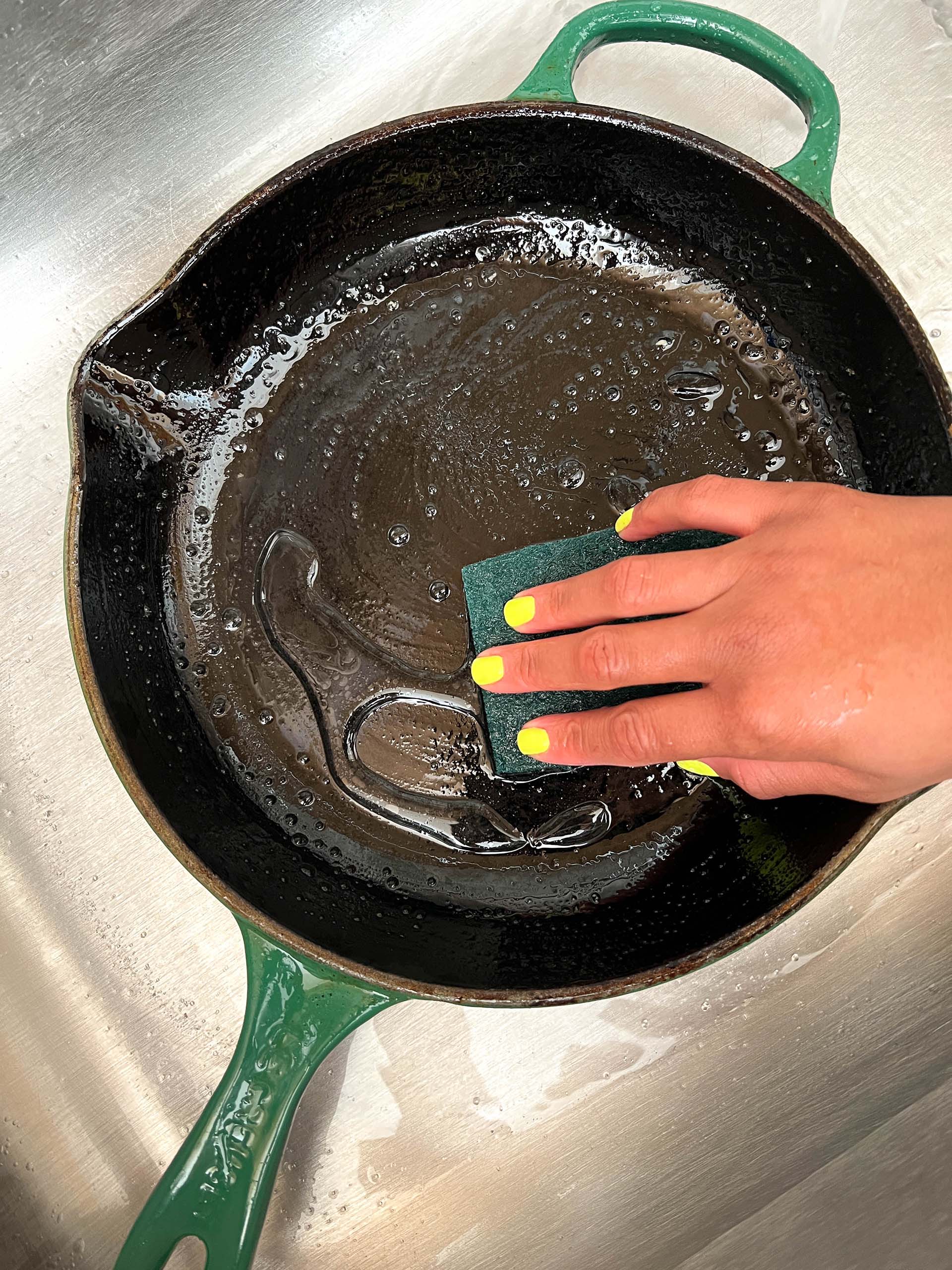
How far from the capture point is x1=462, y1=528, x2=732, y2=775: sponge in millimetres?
595

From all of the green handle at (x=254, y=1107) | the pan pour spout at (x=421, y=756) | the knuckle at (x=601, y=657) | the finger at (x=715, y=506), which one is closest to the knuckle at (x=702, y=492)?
the finger at (x=715, y=506)

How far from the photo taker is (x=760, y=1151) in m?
0.69

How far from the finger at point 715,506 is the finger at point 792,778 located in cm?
15

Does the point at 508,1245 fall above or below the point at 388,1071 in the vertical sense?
below

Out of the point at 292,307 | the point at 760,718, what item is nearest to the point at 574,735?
the point at 760,718

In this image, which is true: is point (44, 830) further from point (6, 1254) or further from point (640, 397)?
point (640, 397)

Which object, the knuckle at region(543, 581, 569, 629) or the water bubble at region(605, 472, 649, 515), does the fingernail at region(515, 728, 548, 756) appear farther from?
the water bubble at region(605, 472, 649, 515)

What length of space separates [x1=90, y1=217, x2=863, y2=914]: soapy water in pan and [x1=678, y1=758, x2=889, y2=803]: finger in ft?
0.23

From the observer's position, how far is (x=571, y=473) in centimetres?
65

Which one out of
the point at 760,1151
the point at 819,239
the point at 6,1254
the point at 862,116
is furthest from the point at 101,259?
the point at 760,1151

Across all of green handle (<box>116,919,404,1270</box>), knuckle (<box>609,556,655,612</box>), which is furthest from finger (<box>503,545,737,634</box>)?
green handle (<box>116,919,404,1270</box>)

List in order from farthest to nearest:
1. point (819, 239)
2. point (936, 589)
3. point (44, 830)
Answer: point (44, 830) → point (819, 239) → point (936, 589)

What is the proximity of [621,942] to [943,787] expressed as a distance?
12.7 inches

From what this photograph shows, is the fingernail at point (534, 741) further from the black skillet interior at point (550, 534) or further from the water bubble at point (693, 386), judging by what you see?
the water bubble at point (693, 386)
